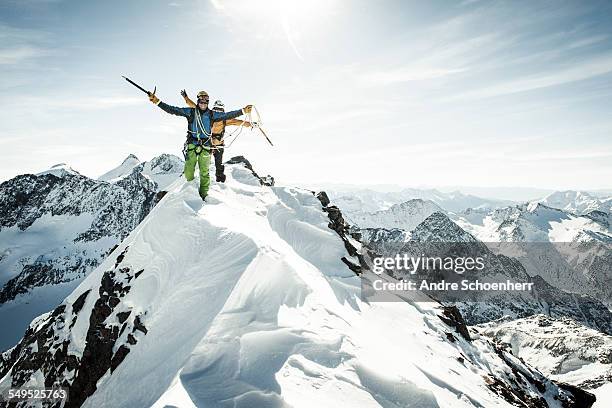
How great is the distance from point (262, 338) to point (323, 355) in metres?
1.77

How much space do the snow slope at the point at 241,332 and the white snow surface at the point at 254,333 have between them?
4 cm

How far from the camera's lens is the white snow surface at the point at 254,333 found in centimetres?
884

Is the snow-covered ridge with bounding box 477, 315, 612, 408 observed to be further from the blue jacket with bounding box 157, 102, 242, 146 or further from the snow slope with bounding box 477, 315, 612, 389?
the blue jacket with bounding box 157, 102, 242, 146

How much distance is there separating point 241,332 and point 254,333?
387 millimetres

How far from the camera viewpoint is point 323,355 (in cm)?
998

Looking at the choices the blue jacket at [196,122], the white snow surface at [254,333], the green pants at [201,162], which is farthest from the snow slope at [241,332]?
the blue jacket at [196,122]

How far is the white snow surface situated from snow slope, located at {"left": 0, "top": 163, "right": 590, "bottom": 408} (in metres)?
0.04

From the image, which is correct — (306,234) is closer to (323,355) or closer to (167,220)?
(167,220)

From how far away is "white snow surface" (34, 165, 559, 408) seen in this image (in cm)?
884

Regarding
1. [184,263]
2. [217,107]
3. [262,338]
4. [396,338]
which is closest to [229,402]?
[262,338]

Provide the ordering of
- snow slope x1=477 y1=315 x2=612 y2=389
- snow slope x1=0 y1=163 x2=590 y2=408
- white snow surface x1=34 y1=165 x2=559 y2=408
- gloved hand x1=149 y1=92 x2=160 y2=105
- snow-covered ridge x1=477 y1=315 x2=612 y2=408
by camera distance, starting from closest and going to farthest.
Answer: white snow surface x1=34 y1=165 x2=559 y2=408, snow slope x1=0 y1=163 x2=590 y2=408, gloved hand x1=149 y1=92 x2=160 y2=105, snow-covered ridge x1=477 y1=315 x2=612 y2=408, snow slope x1=477 y1=315 x2=612 y2=389

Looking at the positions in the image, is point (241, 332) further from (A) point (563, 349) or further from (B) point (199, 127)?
(A) point (563, 349)

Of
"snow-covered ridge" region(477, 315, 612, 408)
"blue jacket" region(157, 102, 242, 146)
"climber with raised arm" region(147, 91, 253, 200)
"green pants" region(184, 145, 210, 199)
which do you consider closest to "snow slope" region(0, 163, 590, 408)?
"green pants" region(184, 145, 210, 199)

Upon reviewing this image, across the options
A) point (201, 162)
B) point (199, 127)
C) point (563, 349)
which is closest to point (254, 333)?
point (201, 162)
